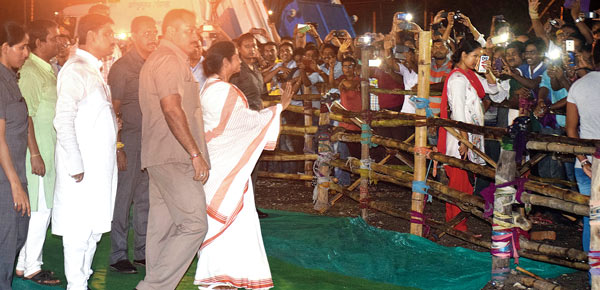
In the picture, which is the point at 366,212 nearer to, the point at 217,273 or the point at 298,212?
the point at 298,212

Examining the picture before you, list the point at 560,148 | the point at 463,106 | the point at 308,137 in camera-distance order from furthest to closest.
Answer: the point at 308,137
the point at 463,106
the point at 560,148

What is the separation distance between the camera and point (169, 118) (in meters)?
4.34

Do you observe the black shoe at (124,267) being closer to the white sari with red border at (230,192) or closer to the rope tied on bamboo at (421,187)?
the white sari with red border at (230,192)

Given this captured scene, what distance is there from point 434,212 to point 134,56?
4135 mm

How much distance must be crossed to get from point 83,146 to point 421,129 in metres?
3.11

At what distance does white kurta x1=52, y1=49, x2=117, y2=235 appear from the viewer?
14.8ft

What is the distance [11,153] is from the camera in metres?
4.40

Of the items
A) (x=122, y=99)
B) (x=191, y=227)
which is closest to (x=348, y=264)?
(x=191, y=227)

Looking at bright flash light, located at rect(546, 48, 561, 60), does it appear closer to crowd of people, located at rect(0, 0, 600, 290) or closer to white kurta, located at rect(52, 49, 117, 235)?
crowd of people, located at rect(0, 0, 600, 290)

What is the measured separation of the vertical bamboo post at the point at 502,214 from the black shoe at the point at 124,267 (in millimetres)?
2717

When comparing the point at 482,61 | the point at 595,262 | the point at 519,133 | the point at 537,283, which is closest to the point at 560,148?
the point at 519,133

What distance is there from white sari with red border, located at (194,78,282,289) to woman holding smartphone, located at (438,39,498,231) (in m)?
2.39

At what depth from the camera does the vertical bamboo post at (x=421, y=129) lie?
20.6ft

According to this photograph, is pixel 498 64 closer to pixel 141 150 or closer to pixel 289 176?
pixel 289 176
